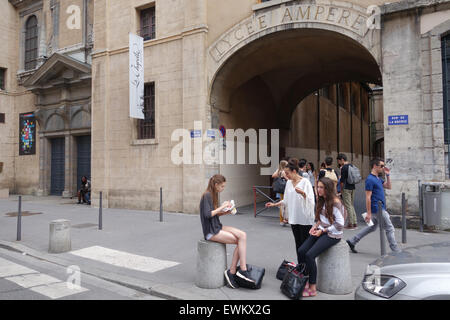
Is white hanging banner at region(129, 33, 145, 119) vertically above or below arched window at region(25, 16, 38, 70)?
below

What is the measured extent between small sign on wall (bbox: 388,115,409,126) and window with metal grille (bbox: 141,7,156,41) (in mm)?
9620

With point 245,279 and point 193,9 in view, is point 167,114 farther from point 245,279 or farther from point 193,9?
point 245,279

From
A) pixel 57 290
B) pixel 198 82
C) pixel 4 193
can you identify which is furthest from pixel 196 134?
pixel 4 193

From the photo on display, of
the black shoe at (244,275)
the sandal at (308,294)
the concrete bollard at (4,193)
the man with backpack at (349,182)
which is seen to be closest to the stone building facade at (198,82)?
the man with backpack at (349,182)

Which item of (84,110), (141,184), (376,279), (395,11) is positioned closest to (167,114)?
(141,184)

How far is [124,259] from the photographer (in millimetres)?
6617

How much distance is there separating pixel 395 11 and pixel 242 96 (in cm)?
698

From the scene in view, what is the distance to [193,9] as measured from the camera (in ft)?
40.9

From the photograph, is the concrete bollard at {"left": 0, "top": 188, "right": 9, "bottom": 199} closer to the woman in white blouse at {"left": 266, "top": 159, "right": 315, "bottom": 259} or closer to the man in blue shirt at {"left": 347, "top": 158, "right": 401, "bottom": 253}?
the woman in white blouse at {"left": 266, "top": 159, "right": 315, "bottom": 259}

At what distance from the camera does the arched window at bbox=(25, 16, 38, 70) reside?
20672mm

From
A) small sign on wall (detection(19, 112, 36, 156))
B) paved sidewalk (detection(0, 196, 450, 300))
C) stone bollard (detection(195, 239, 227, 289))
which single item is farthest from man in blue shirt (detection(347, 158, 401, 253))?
small sign on wall (detection(19, 112, 36, 156))

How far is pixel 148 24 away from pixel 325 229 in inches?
492

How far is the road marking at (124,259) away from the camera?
609 centimetres
